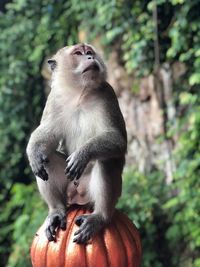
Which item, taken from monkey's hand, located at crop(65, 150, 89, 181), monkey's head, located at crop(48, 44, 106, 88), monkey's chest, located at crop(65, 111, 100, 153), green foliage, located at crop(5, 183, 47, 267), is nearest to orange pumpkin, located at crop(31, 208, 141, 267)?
monkey's hand, located at crop(65, 150, 89, 181)

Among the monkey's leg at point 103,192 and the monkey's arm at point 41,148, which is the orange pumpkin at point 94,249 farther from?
the monkey's arm at point 41,148

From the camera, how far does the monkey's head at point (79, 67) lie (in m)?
2.66

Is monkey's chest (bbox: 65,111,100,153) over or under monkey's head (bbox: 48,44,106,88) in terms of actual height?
under

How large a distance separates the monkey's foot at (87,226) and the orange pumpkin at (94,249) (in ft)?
0.07

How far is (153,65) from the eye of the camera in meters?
5.60

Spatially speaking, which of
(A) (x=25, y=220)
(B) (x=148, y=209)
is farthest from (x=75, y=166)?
(A) (x=25, y=220)

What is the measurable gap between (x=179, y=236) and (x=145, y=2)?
7.96ft

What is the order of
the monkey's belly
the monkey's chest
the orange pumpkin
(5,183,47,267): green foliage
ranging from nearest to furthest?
the orange pumpkin → the monkey's belly → the monkey's chest → (5,183,47,267): green foliage

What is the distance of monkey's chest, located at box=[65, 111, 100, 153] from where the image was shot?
108 inches

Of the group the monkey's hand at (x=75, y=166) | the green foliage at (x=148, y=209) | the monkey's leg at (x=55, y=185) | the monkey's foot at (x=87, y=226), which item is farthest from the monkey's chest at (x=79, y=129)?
the green foliage at (x=148, y=209)

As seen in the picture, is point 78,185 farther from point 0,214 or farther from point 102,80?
point 0,214

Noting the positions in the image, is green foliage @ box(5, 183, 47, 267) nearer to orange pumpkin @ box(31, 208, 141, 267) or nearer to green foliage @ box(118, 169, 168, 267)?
green foliage @ box(118, 169, 168, 267)

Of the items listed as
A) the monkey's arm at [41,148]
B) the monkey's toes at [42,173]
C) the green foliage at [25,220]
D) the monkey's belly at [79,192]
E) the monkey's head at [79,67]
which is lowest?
the green foliage at [25,220]

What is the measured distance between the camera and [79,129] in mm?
2777
